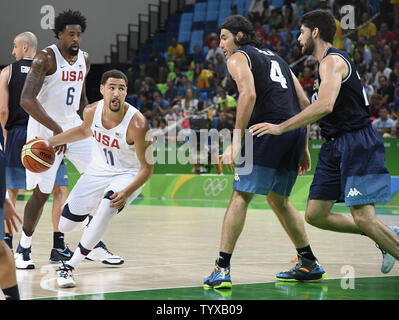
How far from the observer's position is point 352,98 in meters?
5.34

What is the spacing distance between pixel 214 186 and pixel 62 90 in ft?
29.4

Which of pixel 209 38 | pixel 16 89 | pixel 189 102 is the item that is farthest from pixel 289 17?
pixel 16 89

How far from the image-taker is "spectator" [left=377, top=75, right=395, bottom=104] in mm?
16156

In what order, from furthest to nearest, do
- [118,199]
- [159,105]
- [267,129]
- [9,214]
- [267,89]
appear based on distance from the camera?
[159,105] → [118,199] → [267,89] → [267,129] → [9,214]

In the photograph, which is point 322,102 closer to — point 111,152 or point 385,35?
point 111,152

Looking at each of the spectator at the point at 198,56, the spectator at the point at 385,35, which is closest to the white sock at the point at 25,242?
the spectator at the point at 385,35

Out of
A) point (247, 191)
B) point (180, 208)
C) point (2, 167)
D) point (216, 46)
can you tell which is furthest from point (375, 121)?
point (2, 167)

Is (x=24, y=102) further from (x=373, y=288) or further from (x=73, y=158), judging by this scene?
(x=373, y=288)

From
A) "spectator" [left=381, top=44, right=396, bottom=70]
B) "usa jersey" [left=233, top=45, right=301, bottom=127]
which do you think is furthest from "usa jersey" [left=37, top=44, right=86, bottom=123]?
"spectator" [left=381, top=44, right=396, bottom=70]

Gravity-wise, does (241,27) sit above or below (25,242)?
above

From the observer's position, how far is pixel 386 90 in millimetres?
16266

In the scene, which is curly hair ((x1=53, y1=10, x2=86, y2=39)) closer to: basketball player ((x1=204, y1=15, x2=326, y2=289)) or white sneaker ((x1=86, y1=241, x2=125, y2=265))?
basketball player ((x1=204, y1=15, x2=326, y2=289))

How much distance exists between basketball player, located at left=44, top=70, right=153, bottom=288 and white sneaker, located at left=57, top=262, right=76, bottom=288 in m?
0.64

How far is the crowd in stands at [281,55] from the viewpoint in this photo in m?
16.5
